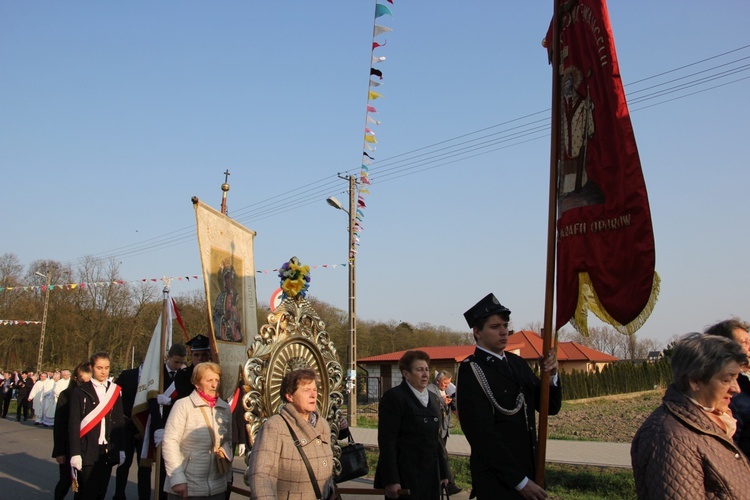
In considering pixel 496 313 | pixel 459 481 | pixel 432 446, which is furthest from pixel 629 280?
pixel 459 481

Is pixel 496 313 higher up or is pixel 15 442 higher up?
pixel 496 313

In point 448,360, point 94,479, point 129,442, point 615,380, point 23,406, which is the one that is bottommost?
point 94,479

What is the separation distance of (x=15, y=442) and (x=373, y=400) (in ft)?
78.0

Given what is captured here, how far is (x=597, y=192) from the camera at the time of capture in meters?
4.39

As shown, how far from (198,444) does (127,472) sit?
449cm

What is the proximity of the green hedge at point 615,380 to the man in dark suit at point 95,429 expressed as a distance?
103 feet

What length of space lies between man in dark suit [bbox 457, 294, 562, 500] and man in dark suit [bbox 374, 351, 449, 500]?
3.39 feet

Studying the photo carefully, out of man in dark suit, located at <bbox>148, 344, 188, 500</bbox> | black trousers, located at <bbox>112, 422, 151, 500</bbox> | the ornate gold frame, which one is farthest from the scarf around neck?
black trousers, located at <bbox>112, 422, 151, 500</bbox>

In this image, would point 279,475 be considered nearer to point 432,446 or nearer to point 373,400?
point 432,446

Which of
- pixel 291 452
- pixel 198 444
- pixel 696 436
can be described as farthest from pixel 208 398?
pixel 696 436

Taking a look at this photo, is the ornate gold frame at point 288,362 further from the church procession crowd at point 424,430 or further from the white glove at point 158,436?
the white glove at point 158,436

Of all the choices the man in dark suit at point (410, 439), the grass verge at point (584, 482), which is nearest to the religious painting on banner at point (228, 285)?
the man in dark suit at point (410, 439)

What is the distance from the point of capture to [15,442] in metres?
15.7

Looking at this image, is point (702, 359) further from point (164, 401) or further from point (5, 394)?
point (5, 394)
